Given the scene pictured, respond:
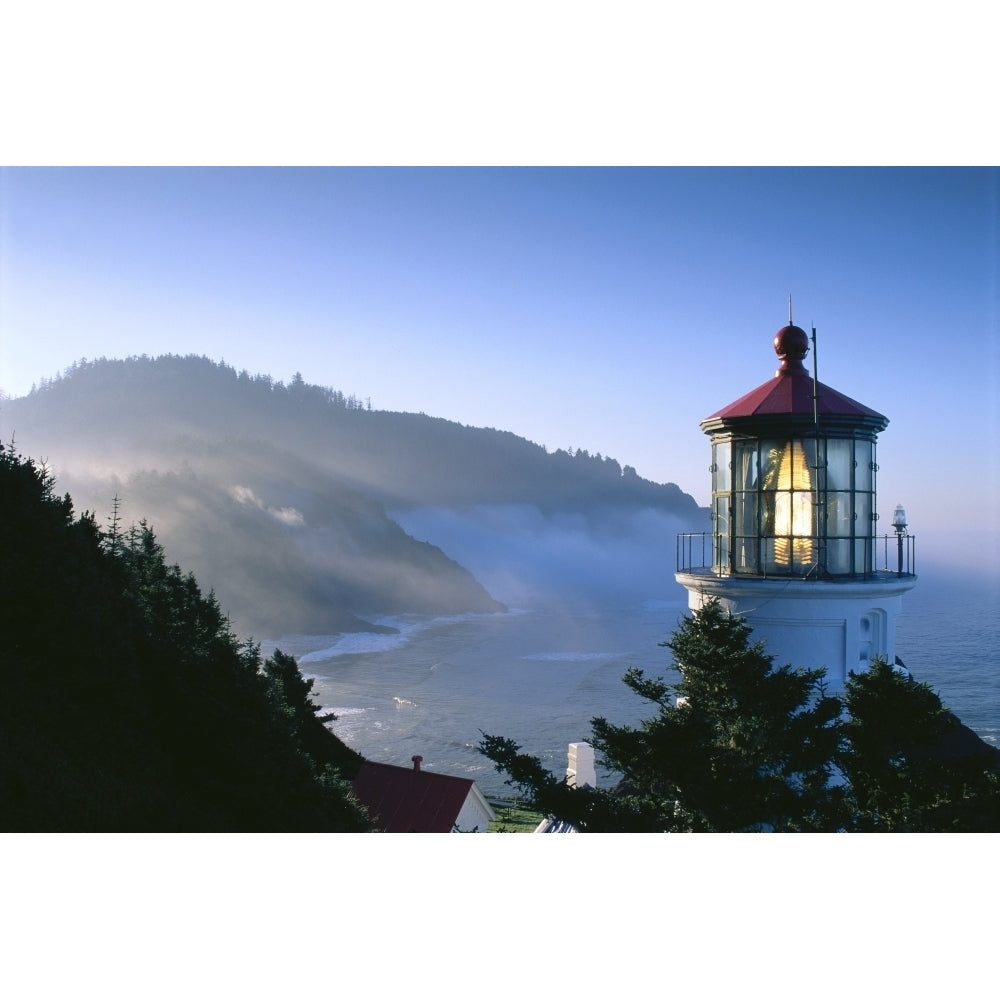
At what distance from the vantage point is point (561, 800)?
314 centimetres

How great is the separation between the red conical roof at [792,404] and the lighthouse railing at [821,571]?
25.3 inches

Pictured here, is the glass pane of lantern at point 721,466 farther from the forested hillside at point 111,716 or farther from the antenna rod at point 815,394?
the forested hillside at point 111,716

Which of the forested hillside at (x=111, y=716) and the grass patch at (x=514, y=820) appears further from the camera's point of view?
the grass patch at (x=514, y=820)

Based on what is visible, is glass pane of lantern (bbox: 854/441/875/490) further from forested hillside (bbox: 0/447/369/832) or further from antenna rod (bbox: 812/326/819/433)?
forested hillside (bbox: 0/447/369/832)

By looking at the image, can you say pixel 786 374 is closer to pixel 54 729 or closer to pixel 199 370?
pixel 54 729

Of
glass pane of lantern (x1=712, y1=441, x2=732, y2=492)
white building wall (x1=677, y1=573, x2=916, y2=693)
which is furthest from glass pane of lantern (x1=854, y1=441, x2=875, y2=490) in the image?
glass pane of lantern (x1=712, y1=441, x2=732, y2=492)

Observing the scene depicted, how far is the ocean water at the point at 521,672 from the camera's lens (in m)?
15.2

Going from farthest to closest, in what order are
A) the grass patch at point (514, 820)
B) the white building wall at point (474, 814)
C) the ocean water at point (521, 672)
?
the ocean water at point (521, 672)
the grass patch at point (514, 820)
the white building wall at point (474, 814)

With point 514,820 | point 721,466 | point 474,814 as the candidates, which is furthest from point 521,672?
point 721,466

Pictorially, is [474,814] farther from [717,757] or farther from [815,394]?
[815,394]

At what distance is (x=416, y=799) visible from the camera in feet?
21.4

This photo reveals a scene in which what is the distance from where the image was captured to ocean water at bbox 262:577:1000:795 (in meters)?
15.2

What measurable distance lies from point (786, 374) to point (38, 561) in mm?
3817

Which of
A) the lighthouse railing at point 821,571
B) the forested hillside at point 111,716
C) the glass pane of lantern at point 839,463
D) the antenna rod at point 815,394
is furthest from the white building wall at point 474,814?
the antenna rod at point 815,394
